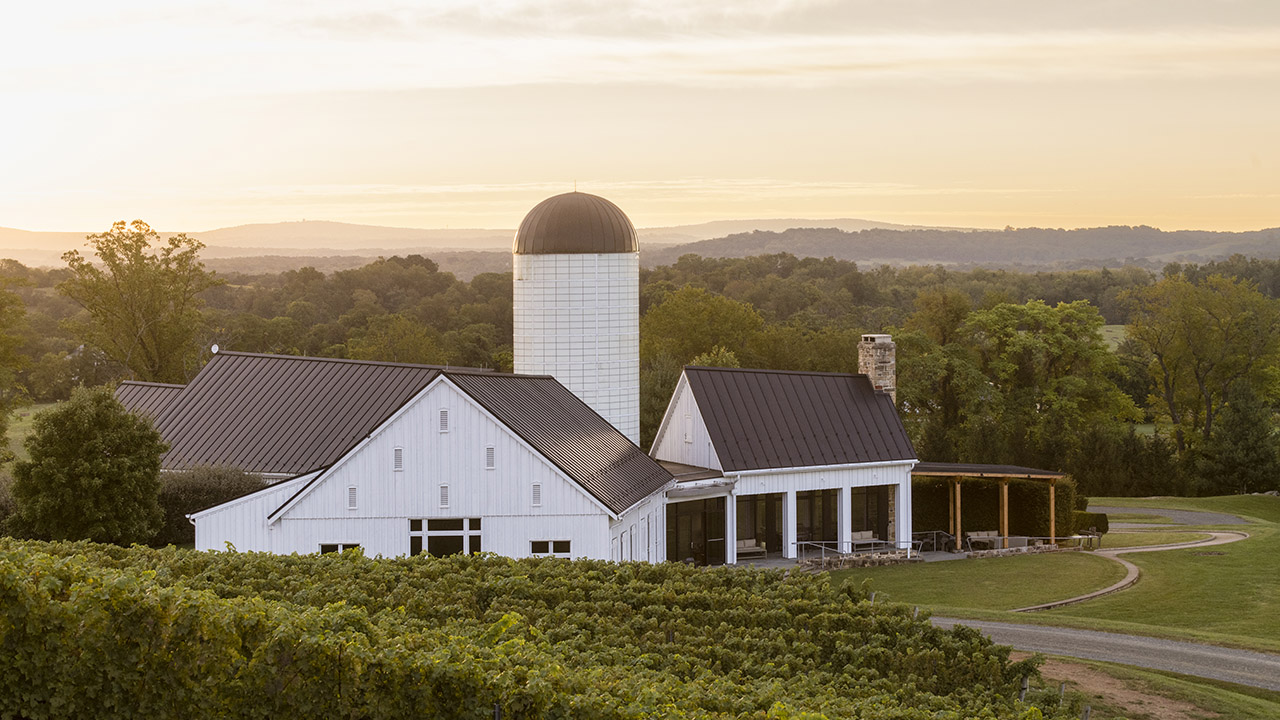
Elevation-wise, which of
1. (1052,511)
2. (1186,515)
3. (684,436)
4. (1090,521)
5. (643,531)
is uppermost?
(684,436)

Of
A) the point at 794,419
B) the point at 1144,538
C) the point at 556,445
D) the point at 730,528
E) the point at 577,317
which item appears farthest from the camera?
the point at 1144,538

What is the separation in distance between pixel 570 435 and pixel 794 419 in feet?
34.1

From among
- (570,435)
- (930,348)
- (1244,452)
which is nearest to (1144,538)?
(570,435)

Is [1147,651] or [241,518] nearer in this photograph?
[1147,651]

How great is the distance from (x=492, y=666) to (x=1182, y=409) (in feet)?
247

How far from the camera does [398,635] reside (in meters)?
14.3

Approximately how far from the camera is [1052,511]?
139 ft

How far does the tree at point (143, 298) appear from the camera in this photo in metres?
63.2

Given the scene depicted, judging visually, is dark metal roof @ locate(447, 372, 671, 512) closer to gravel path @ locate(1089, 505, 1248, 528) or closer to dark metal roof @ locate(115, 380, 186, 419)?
dark metal roof @ locate(115, 380, 186, 419)

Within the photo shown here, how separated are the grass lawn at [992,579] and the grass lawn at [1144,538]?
4121 millimetres

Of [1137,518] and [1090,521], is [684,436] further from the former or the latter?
[1137,518]

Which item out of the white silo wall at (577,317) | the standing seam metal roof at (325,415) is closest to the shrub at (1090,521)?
the white silo wall at (577,317)

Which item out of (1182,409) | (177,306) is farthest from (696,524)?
(1182,409)

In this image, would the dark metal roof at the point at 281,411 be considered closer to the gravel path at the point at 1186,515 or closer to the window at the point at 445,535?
the window at the point at 445,535
